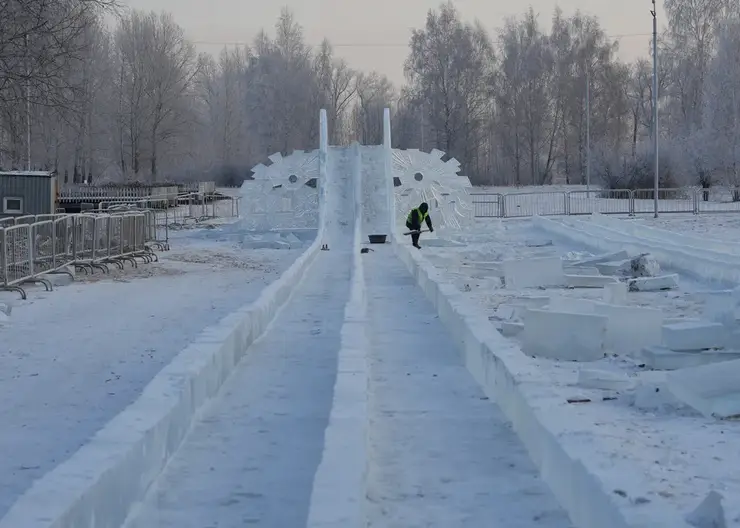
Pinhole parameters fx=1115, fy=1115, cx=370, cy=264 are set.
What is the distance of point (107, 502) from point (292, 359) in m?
5.62

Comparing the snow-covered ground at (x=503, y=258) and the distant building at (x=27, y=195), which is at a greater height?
the distant building at (x=27, y=195)

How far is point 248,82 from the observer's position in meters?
103

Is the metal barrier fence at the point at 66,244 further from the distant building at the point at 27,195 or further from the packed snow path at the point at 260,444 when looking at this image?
the packed snow path at the point at 260,444

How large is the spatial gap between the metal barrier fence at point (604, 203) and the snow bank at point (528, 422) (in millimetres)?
34518

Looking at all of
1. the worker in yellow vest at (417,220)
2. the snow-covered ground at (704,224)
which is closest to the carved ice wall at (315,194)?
the snow-covered ground at (704,224)

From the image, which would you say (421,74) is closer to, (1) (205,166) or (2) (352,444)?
(1) (205,166)

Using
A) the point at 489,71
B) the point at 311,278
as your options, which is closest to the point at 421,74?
the point at 489,71

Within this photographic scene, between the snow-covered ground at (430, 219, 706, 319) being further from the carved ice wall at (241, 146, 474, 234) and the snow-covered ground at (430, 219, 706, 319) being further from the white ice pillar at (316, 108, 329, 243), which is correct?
the white ice pillar at (316, 108, 329, 243)

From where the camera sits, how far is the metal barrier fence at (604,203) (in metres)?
47.6

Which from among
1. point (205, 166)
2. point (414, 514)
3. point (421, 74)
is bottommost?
point (414, 514)

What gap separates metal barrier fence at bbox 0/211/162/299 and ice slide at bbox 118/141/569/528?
6.34 meters

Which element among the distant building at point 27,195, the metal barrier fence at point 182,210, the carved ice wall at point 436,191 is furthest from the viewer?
the carved ice wall at point 436,191

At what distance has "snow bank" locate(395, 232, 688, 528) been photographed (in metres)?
5.34

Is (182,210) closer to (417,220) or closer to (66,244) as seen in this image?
(417,220)
